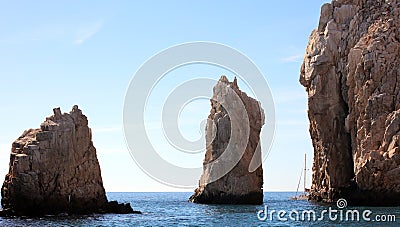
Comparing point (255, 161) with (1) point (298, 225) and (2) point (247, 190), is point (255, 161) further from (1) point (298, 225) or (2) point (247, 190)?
(1) point (298, 225)

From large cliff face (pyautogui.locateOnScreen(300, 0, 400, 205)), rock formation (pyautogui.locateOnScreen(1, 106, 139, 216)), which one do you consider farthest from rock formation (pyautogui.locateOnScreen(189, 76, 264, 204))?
rock formation (pyautogui.locateOnScreen(1, 106, 139, 216))

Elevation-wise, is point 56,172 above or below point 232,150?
below

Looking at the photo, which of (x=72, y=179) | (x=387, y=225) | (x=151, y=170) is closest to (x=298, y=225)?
(x=387, y=225)

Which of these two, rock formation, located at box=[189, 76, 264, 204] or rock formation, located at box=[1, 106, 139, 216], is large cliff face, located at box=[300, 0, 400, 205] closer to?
rock formation, located at box=[189, 76, 264, 204]

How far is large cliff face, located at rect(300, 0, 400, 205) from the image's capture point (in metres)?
71.4

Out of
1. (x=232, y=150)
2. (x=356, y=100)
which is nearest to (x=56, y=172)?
(x=232, y=150)

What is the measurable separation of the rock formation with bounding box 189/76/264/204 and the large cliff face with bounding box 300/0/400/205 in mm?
8480

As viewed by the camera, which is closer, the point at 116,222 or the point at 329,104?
the point at 116,222

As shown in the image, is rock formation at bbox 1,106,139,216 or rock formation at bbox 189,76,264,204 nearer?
rock formation at bbox 1,106,139,216

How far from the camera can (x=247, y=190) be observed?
3438 inches

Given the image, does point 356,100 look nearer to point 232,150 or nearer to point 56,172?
point 232,150

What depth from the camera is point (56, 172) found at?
5681cm

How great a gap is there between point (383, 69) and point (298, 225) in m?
32.6

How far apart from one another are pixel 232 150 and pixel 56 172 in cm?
3687
